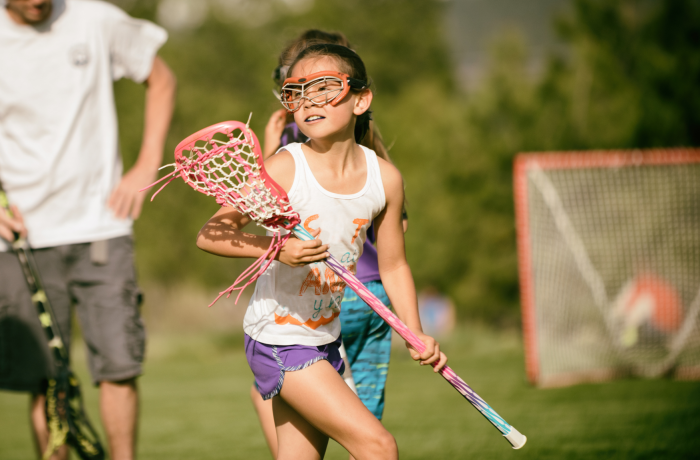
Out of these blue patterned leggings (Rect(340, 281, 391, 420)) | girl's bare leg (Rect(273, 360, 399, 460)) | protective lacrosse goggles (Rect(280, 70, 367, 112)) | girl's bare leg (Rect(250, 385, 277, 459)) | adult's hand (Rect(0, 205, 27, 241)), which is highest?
protective lacrosse goggles (Rect(280, 70, 367, 112))

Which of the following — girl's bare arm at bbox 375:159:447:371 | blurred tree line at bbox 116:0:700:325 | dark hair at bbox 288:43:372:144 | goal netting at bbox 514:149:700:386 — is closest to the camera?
dark hair at bbox 288:43:372:144

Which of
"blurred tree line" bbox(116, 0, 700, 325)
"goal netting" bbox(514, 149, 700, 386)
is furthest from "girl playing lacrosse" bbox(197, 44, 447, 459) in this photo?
"goal netting" bbox(514, 149, 700, 386)

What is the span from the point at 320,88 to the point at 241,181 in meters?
0.46

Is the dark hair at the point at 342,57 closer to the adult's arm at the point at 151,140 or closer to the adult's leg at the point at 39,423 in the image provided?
the adult's arm at the point at 151,140

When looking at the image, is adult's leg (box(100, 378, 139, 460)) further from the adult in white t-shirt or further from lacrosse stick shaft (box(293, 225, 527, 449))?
lacrosse stick shaft (box(293, 225, 527, 449))

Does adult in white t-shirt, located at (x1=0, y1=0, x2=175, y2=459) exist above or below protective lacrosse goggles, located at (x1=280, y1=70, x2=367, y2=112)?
below

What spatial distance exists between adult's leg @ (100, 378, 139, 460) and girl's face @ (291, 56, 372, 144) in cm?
173

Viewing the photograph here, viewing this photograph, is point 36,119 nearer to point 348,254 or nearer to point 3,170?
point 3,170

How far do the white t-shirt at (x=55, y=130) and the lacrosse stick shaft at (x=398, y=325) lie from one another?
150 centimetres

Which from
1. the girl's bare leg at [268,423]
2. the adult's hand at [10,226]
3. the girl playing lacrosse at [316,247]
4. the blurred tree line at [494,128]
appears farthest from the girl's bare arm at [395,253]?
the adult's hand at [10,226]

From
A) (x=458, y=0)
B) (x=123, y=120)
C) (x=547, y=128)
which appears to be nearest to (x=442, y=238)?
(x=547, y=128)

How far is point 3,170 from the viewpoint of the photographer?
3.48 meters

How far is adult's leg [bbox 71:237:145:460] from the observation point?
3.42 metres

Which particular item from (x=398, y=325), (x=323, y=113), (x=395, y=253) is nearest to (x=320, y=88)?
(x=323, y=113)
